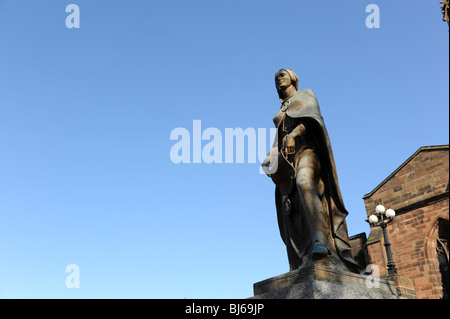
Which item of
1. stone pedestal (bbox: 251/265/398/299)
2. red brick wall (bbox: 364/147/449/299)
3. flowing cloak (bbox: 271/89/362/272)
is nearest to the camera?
stone pedestal (bbox: 251/265/398/299)

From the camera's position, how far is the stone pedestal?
12.5 feet

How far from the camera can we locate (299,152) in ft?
16.4

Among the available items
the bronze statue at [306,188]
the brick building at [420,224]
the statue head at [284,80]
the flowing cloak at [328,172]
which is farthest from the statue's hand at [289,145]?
the brick building at [420,224]

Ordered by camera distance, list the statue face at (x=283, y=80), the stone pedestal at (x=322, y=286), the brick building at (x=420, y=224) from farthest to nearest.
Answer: the brick building at (x=420, y=224)
the statue face at (x=283, y=80)
the stone pedestal at (x=322, y=286)

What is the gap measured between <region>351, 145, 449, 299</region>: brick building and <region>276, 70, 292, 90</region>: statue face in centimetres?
1941

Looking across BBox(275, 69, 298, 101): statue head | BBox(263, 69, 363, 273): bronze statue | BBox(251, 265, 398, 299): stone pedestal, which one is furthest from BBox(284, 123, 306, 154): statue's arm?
BBox(251, 265, 398, 299): stone pedestal

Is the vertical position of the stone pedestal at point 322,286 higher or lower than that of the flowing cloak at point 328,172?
lower

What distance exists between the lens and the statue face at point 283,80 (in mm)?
5664

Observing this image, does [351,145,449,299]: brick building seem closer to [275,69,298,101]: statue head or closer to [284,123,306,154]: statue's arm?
[275,69,298,101]: statue head

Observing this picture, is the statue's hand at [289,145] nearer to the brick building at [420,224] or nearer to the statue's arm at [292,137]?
the statue's arm at [292,137]

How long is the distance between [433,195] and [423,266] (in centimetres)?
395

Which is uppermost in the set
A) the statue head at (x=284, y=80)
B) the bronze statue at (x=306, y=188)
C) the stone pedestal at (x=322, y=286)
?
the statue head at (x=284, y=80)
